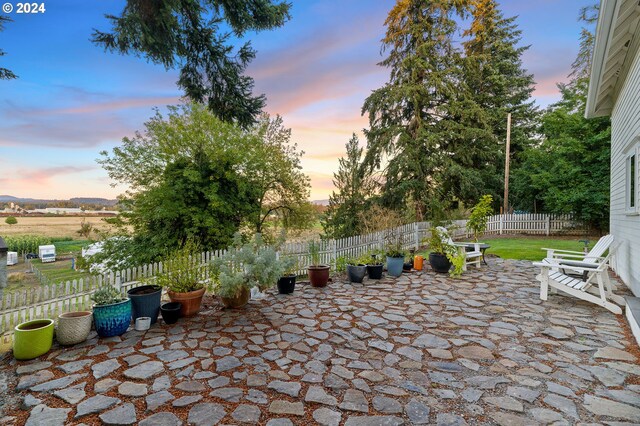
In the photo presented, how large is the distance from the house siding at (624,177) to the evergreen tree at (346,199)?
6774mm

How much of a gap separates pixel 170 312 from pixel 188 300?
0.99 feet

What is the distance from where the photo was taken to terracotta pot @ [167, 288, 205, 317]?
4.39 metres

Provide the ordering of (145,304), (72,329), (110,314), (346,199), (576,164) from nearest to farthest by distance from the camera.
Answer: (72,329) → (110,314) → (145,304) → (346,199) → (576,164)

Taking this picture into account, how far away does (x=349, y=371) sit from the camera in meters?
2.88

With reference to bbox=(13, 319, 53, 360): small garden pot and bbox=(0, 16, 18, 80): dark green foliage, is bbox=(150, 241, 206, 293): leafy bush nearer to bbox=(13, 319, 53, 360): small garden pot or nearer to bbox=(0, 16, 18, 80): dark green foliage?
bbox=(13, 319, 53, 360): small garden pot

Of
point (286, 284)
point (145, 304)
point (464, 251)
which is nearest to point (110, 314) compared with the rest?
point (145, 304)

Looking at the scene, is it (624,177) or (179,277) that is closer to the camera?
(179,277)

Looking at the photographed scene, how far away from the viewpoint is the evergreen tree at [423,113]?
14820mm

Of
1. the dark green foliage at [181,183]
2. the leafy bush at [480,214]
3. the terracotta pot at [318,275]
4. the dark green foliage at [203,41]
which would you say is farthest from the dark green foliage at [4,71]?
the leafy bush at [480,214]

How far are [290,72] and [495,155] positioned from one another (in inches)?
561

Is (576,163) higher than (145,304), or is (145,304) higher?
(576,163)

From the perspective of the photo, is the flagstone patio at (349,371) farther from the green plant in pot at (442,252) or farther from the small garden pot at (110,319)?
the green plant in pot at (442,252)

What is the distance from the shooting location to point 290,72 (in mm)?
9406

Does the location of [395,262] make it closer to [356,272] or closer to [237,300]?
[356,272]
